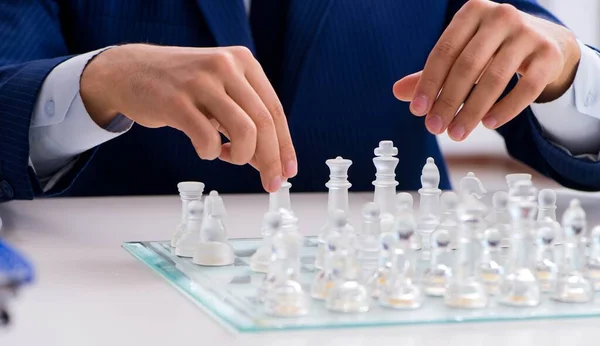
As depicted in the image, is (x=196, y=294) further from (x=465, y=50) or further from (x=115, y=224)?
(x=465, y=50)

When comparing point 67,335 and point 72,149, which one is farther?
point 72,149

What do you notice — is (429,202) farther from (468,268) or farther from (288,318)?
(288,318)

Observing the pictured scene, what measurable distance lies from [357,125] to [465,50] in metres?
0.67

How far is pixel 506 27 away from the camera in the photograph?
1.41 m

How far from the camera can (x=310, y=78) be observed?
6.45 feet

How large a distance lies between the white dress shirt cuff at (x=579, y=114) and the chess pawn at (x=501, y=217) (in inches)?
20.7

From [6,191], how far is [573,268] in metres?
0.91

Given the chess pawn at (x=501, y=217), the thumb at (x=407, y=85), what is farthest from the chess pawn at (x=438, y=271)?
the thumb at (x=407, y=85)

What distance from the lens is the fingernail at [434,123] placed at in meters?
1.32

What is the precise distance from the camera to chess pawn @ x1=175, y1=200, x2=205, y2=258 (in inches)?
43.4

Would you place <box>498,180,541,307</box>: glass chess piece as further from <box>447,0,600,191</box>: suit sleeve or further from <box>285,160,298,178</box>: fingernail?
<box>447,0,600,191</box>: suit sleeve

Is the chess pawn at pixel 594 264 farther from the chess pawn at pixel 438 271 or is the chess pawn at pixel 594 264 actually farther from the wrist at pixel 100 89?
the wrist at pixel 100 89

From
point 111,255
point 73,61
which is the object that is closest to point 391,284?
point 111,255

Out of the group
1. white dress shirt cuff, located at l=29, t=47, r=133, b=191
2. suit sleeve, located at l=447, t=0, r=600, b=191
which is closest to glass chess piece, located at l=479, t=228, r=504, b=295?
A: white dress shirt cuff, located at l=29, t=47, r=133, b=191
